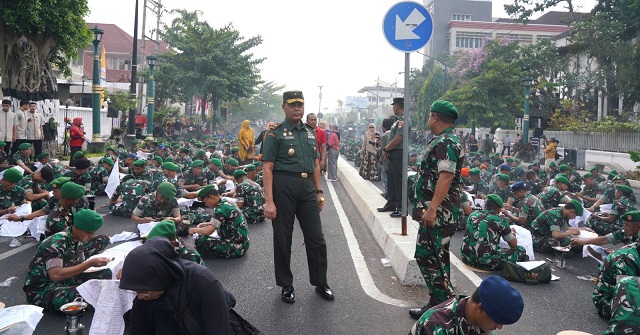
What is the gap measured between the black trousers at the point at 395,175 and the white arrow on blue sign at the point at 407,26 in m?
2.43

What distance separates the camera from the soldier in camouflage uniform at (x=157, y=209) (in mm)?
7125

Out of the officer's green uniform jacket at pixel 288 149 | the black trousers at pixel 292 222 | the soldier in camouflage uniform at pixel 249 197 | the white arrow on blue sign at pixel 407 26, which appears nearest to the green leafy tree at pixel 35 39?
the soldier in camouflage uniform at pixel 249 197

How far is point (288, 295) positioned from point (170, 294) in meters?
2.54

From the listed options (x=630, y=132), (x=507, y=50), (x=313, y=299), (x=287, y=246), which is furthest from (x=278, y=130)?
(x=507, y=50)

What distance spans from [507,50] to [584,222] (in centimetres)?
3122

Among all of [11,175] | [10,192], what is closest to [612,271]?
[11,175]

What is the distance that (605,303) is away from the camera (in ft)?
16.8

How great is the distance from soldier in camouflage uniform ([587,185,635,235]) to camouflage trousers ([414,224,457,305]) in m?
5.14

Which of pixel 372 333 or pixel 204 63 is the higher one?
pixel 204 63

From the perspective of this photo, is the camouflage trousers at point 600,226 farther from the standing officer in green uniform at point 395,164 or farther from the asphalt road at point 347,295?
the standing officer in green uniform at point 395,164

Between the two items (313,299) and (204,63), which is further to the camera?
(204,63)

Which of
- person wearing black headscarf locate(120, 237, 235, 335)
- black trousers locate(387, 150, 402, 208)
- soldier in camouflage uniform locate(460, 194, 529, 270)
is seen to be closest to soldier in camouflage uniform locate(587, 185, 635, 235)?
soldier in camouflage uniform locate(460, 194, 529, 270)

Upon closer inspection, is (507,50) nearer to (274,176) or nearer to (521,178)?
(521,178)

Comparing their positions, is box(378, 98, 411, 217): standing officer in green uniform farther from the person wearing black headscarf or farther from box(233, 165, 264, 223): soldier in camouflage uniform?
the person wearing black headscarf
